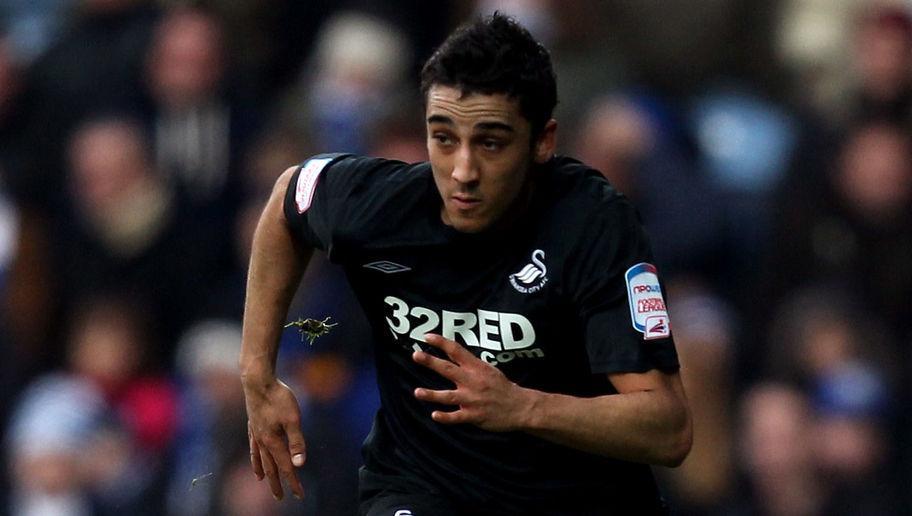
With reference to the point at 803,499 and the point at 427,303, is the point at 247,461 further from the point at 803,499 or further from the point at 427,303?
the point at 427,303

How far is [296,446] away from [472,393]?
91 cm

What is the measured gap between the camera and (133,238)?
10414mm

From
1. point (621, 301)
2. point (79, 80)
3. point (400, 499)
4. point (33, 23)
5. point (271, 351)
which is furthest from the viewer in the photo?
point (33, 23)

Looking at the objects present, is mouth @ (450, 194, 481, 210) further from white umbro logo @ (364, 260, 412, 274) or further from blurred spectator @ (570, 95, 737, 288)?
blurred spectator @ (570, 95, 737, 288)

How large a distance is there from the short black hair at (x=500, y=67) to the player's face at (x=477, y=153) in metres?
0.03

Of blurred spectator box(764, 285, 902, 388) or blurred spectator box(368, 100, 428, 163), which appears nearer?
blurred spectator box(764, 285, 902, 388)

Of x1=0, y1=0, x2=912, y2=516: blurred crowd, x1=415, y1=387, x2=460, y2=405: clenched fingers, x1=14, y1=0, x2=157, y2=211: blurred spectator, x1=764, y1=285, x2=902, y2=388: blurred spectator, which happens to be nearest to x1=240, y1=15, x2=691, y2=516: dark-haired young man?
x1=415, y1=387, x2=460, y2=405: clenched fingers

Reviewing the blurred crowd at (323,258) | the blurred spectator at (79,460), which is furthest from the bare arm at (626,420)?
the blurred spectator at (79,460)

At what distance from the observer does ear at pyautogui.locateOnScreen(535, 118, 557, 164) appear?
212 inches

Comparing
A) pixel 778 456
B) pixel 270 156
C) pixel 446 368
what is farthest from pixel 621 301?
pixel 270 156

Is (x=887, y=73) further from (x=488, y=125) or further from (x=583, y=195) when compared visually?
(x=488, y=125)

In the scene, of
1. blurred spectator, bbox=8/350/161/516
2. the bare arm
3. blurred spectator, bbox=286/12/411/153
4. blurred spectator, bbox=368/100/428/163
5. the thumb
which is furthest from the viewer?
blurred spectator, bbox=286/12/411/153

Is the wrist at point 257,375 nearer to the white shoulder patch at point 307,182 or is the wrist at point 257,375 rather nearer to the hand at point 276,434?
the hand at point 276,434

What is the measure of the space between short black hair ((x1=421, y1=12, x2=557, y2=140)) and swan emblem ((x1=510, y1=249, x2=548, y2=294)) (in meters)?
0.35
